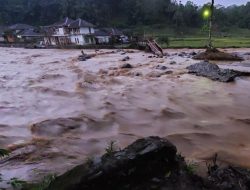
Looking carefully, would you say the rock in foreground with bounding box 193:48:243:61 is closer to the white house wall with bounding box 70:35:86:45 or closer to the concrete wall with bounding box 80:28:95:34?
the white house wall with bounding box 70:35:86:45

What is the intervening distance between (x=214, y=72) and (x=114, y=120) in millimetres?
9722

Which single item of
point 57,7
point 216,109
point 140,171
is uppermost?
point 57,7

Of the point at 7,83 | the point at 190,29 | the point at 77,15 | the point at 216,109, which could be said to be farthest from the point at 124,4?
→ the point at 216,109

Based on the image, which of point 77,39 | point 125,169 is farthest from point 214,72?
point 77,39

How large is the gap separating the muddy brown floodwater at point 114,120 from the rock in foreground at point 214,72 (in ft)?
1.94

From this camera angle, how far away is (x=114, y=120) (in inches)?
393

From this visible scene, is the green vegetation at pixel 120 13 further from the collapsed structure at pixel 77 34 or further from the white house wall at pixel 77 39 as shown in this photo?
the white house wall at pixel 77 39

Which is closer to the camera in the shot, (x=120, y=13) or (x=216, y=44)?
(x=216, y=44)

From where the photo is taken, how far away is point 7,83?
722 inches

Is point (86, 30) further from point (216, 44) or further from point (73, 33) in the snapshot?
point (216, 44)

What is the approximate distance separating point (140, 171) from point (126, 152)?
0.36 metres

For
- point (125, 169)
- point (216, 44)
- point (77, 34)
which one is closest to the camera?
point (125, 169)

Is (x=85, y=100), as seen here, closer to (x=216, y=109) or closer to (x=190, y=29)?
(x=216, y=109)

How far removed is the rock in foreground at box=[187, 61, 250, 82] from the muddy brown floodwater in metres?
0.59
